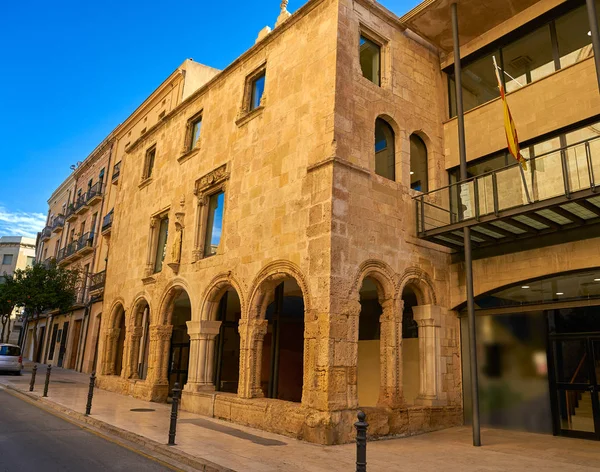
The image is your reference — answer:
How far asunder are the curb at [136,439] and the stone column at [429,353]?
605 cm

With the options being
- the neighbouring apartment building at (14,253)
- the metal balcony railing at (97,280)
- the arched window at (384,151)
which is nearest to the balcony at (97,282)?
the metal balcony railing at (97,280)

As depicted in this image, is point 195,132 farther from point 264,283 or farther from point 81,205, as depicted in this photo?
point 81,205

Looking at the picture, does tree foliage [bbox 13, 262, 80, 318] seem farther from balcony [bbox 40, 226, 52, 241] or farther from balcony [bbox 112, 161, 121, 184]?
balcony [bbox 40, 226, 52, 241]

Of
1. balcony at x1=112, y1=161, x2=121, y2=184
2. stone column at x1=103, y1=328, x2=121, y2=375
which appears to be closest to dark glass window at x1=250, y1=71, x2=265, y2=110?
stone column at x1=103, y1=328, x2=121, y2=375

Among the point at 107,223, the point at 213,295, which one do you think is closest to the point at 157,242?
the point at 213,295

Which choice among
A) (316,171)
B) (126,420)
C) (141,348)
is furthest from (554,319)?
(141,348)

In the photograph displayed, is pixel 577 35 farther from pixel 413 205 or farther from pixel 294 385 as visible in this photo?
pixel 294 385

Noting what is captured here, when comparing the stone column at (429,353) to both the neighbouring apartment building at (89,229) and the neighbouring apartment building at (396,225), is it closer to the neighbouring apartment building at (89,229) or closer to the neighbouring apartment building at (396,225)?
the neighbouring apartment building at (396,225)

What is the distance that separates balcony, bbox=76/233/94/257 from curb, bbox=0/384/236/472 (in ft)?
54.1

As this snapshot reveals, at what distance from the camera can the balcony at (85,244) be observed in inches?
1131

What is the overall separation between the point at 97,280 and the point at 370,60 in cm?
2028

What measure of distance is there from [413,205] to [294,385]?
7.00 metres

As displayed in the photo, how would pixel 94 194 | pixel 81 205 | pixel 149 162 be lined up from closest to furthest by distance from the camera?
pixel 149 162 < pixel 94 194 < pixel 81 205

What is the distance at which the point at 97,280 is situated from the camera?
2616 centimetres
